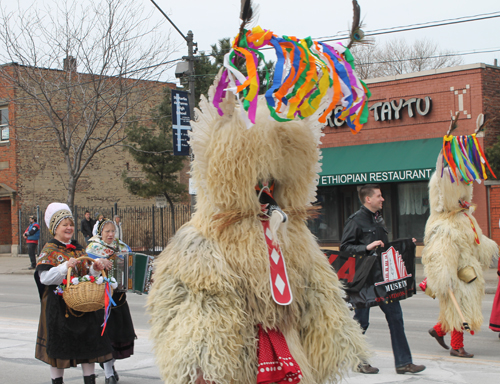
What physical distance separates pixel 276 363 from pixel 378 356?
368 cm

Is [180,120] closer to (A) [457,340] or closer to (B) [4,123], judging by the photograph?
(A) [457,340]

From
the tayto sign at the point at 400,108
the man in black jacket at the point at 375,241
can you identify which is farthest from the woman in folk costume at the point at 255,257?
the tayto sign at the point at 400,108

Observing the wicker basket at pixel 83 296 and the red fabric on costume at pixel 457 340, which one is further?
the red fabric on costume at pixel 457 340

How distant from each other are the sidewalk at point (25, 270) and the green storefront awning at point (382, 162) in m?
2.78

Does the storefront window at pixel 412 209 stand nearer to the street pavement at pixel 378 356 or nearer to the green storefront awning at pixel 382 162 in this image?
the green storefront awning at pixel 382 162

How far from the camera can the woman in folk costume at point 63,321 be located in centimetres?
479

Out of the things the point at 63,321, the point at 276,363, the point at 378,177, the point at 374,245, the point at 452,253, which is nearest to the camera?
the point at 276,363

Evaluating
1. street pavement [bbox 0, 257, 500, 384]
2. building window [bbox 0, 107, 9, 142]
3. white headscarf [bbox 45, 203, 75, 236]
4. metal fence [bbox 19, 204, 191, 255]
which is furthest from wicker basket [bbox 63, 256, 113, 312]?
building window [bbox 0, 107, 9, 142]

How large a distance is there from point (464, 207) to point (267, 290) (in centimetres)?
454

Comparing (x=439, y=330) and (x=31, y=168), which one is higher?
(x=31, y=168)

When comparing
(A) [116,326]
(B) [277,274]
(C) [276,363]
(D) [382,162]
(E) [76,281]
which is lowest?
(A) [116,326]

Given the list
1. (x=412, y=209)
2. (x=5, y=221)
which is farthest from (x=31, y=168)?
(x=412, y=209)

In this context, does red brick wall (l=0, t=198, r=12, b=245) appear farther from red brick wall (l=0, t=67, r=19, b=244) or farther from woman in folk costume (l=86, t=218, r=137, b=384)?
woman in folk costume (l=86, t=218, r=137, b=384)

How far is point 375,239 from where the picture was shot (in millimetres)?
5824
